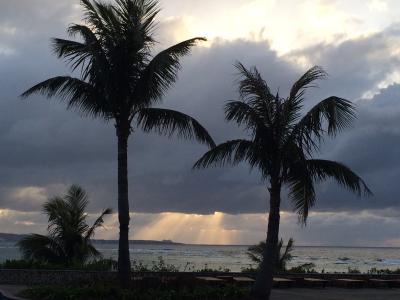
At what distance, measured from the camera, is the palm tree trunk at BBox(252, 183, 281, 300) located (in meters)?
15.1

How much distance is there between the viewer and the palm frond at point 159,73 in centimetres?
1526

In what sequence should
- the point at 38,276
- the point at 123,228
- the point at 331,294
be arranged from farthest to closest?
the point at 331,294, the point at 38,276, the point at 123,228

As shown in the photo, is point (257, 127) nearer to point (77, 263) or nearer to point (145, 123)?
point (145, 123)

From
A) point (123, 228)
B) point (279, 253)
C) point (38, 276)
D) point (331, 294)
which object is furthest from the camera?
point (279, 253)

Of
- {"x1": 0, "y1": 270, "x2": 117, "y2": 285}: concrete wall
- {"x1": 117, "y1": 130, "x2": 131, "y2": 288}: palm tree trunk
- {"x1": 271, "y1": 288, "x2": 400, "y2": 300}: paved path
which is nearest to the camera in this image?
{"x1": 117, "y1": 130, "x2": 131, "y2": 288}: palm tree trunk

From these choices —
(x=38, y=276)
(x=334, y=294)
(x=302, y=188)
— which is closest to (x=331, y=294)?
(x=334, y=294)

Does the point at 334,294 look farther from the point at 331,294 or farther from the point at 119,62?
the point at 119,62

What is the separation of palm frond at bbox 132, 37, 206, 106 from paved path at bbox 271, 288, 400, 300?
702 centimetres

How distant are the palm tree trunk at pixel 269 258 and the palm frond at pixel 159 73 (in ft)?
13.5

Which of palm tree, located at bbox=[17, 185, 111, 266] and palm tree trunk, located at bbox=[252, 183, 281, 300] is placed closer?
palm tree trunk, located at bbox=[252, 183, 281, 300]

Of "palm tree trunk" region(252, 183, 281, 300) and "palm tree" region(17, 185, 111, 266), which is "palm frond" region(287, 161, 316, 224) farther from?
"palm tree" region(17, 185, 111, 266)

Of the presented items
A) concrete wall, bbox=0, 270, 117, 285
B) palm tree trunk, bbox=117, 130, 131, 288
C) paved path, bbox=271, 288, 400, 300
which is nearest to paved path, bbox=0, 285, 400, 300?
paved path, bbox=271, 288, 400, 300

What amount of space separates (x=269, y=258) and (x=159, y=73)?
5430 millimetres

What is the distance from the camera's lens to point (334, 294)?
65.3ft
